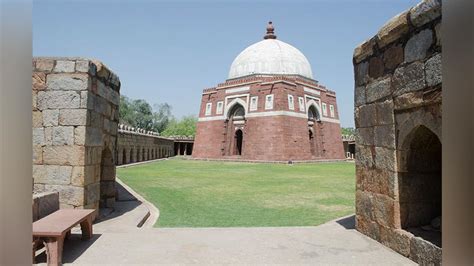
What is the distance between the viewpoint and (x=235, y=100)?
90.2 ft

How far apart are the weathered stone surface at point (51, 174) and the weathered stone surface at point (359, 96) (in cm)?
428

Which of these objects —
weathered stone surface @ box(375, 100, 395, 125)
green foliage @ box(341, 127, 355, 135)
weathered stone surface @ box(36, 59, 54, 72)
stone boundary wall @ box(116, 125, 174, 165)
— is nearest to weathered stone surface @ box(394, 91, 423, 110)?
weathered stone surface @ box(375, 100, 395, 125)

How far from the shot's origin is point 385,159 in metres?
4.16

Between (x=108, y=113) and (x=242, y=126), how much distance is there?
21.2 metres

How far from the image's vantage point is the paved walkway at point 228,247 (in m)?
3.53

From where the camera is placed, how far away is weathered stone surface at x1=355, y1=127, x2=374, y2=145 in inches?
177

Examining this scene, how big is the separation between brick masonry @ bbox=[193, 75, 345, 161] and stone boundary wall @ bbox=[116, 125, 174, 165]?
11.0 feet

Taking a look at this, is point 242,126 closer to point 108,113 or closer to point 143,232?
point 108,113

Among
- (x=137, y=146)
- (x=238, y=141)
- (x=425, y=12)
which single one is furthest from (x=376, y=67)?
(x=238, y=141)

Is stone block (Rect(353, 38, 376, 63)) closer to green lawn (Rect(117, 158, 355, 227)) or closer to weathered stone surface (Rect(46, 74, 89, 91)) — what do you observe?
green lawn (Rect(117, 158, 355, 227))

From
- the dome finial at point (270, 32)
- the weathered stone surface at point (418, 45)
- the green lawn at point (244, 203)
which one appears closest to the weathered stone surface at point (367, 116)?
the weathered stone surface at point (418, 45)
